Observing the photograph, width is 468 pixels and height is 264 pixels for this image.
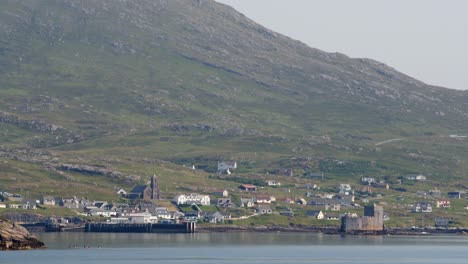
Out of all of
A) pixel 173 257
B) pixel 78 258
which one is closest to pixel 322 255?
pixel 173 257

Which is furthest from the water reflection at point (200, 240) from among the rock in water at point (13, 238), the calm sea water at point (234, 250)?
the rock in water at point (13, 238)

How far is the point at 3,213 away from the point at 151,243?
38.5 m

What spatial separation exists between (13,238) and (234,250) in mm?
29366

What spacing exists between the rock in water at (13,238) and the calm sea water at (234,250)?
72.1 inches

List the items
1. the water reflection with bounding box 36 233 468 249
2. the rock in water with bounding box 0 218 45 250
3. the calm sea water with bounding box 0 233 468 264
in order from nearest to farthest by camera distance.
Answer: the calm sea water with bounding box 0 233 468 264 → the rock in water with bounding box 0 218 45 250 → the water reflection with bounding box 36 233 468 249

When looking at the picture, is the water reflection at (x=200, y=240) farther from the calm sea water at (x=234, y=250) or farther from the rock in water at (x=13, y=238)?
the rock in water at (x=13, y=238)

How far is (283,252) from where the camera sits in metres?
150

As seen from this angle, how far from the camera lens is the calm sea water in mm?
133125

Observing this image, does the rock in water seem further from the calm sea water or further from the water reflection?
the water reflection

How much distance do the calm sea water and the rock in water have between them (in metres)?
1.83

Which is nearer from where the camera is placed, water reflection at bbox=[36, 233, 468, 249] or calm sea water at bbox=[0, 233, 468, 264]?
calm sea water at bbox=[0, 233, 468, 264]

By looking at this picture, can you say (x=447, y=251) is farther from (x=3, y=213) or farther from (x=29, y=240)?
(x=3, y=213)

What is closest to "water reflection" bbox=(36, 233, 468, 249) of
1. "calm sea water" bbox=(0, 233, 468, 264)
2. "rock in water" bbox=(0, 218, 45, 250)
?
"calm sea water" bbox=(0, 233, 468, 264)

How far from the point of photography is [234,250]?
152 meters
